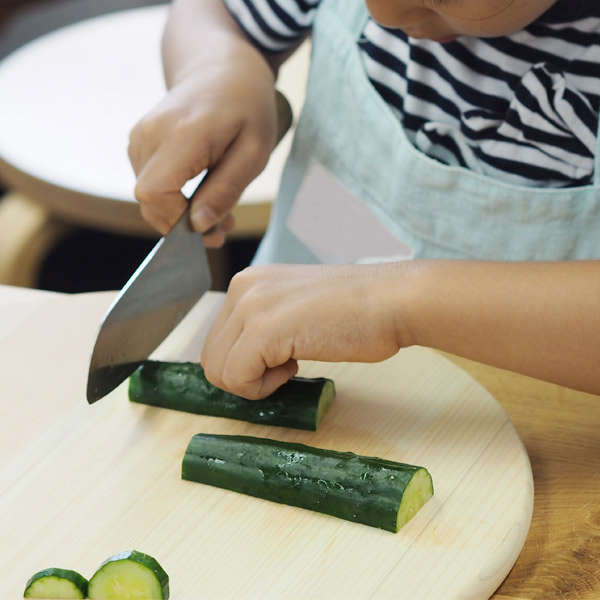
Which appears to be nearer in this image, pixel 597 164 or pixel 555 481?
pixel 555 481

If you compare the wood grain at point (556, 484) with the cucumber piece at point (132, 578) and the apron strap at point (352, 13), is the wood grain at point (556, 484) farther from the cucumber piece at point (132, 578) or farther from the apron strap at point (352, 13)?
the apron strap at point (352, 13)

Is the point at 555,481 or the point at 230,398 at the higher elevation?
the point at 230,398

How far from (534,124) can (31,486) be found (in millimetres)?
1040

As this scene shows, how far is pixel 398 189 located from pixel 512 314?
0.57 metres

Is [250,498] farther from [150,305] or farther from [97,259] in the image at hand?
[97,259]

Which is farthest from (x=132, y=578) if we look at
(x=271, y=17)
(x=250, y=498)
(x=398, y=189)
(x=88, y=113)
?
(x=88, y=113)

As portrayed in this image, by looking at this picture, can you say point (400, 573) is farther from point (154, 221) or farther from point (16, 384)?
point (154, 221)

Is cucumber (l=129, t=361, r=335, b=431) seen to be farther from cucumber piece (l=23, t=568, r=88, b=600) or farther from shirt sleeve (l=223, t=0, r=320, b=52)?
shirt sleeve (l=223, t=0, r=320, b=52)

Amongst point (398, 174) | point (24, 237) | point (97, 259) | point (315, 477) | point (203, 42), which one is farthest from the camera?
point (97, 259)

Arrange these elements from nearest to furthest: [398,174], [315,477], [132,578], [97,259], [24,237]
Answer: [132,578] → [315,477] → [398,174] → [24,237] → [97,259]

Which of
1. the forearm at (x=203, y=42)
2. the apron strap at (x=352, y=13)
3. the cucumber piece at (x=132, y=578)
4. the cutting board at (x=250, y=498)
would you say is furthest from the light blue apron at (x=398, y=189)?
the cucumber piece at (x=132, y=578)

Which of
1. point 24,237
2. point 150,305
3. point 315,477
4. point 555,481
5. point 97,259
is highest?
point 150,305

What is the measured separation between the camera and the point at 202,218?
63.9 inches

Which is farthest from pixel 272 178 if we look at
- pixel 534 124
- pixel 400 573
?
pixel 400 573
